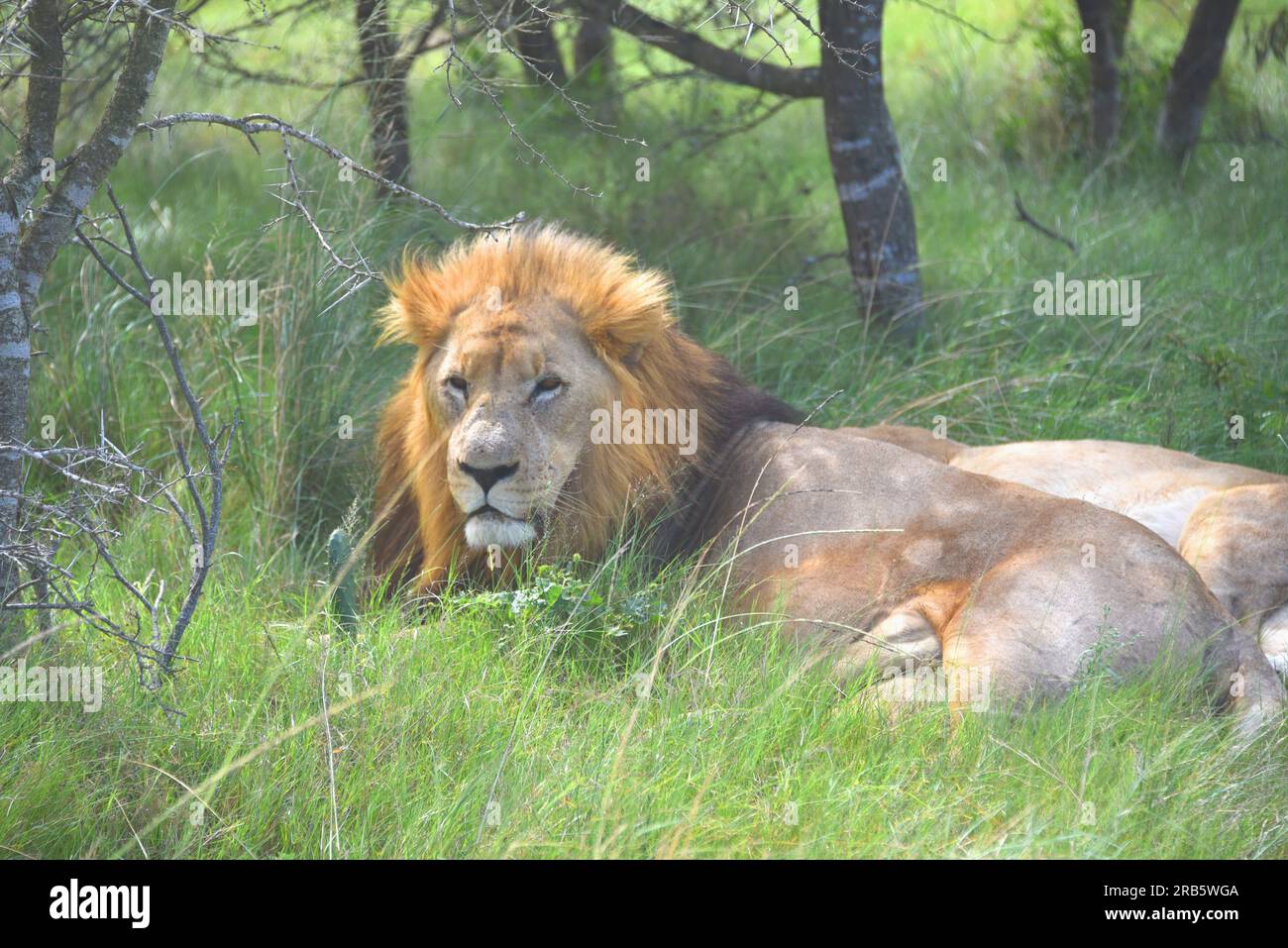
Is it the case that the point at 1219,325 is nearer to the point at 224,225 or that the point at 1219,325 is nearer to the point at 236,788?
the point at 224,225

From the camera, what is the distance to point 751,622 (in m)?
4.09

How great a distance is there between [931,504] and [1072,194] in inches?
219

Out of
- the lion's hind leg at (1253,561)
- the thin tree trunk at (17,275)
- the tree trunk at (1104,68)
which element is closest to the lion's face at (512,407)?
the thin tree trunk at (17,275)

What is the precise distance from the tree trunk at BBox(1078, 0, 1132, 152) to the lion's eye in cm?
647

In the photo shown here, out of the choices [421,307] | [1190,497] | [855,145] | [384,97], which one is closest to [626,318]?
[421,307]

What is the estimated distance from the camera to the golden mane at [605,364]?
4.45 m

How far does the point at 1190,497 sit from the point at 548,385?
2.21 m

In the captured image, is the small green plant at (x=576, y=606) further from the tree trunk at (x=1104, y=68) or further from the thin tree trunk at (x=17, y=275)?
the tree trunk at (x=1104, y=68)

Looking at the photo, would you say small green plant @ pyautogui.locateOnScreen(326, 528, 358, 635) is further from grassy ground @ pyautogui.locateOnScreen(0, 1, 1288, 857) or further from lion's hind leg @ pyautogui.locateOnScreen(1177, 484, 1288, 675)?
lion's hind leg @ pyautogui.locateOnScreen(1177, 484, 1288, 675)

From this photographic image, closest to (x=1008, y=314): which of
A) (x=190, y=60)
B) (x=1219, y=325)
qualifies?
(x=1219, y=325)

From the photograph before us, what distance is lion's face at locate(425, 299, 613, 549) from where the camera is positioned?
4.19 meters

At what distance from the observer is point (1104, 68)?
9.63m

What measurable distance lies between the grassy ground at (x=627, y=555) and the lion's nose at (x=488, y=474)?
34cm

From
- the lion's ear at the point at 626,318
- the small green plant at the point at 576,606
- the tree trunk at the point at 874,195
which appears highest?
the tree trunk at the point at 874,195
